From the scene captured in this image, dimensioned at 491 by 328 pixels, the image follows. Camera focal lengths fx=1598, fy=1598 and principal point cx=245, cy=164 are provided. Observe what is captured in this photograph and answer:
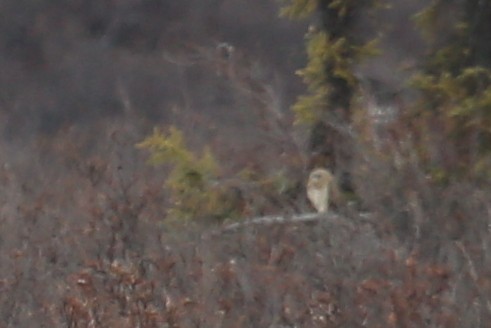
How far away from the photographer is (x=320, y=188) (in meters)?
9.37

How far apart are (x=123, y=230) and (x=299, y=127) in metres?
1.61

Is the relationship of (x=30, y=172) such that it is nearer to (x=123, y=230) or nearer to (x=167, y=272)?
(x=123, y=230)

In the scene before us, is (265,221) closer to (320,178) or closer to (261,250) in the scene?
(320,178)

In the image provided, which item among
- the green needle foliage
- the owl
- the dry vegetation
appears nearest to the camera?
the dry vegetation

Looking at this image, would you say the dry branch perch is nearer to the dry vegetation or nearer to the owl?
the dry vegetation

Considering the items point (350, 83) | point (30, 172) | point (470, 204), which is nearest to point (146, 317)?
point (470, 204)

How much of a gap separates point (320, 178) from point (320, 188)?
0.12m

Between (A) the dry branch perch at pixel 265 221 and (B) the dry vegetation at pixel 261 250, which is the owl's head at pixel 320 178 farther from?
(A) the dry branch perch at pixel 265 221

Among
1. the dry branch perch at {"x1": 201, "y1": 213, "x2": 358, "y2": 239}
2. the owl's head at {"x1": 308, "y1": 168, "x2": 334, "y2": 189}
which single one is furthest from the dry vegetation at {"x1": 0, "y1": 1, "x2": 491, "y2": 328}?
the owl's head at {"x1": 308, "y1": 168, "x2": 334, "y2": 189}

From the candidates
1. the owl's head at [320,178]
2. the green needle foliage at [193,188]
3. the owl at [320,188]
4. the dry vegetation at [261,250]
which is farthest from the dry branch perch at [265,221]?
the green needle foliage at [193,188]

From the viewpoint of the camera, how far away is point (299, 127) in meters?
10.3

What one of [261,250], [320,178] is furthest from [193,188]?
[261,250]

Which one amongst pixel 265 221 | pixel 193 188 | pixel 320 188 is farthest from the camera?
pixel 193 188

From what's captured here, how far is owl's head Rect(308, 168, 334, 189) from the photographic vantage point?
367 inches
